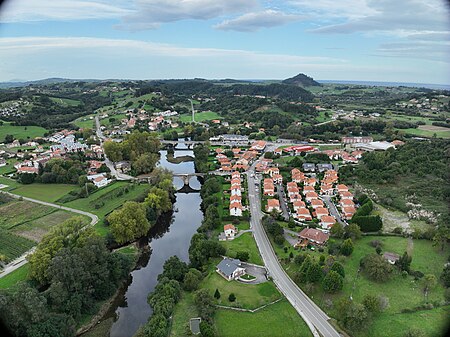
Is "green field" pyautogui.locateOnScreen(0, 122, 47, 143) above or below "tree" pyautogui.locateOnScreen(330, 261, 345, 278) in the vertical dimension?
above

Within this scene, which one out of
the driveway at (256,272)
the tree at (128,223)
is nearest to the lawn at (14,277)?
the tree at (128,223)

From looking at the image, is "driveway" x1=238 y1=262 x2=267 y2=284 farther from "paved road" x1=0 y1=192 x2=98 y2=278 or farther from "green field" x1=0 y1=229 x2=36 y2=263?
"green field" x1=0 y1=229 x2=36 y2=263

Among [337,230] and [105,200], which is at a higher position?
[337,230]

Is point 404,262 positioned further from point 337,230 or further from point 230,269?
point 230,269

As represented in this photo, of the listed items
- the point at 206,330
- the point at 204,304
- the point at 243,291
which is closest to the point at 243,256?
the point at 243,291

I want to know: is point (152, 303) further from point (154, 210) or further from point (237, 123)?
point (237, 123)

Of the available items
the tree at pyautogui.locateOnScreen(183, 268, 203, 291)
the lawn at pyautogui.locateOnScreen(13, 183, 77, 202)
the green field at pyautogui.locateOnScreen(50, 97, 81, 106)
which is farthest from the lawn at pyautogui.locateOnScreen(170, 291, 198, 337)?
the green field at pyautogui.locateOnScreen(50, 97, 81, 106)
